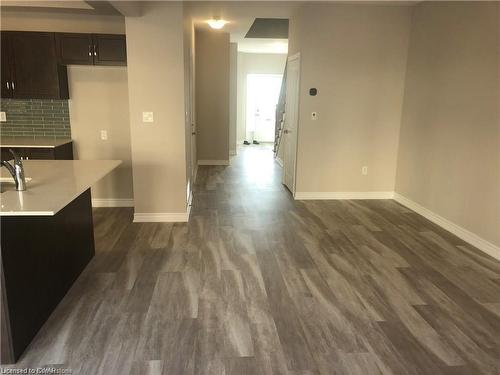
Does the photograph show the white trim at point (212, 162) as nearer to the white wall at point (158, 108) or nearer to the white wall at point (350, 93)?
the white wall at point (350, 93)

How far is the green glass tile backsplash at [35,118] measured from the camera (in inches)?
194

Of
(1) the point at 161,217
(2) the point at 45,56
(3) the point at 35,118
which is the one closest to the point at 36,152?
(3) the point at 35,118

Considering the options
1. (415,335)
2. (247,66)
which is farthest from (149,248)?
(247,66)

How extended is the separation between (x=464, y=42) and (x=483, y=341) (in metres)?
3.37

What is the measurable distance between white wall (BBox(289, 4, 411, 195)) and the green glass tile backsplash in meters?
3.28

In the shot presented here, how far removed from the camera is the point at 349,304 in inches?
116

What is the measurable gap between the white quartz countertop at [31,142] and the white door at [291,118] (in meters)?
3.20

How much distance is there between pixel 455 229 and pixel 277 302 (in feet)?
8.89


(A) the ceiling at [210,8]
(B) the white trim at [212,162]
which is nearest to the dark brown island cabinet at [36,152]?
(A) the ceiling at [210,8]

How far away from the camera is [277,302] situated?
2967mm

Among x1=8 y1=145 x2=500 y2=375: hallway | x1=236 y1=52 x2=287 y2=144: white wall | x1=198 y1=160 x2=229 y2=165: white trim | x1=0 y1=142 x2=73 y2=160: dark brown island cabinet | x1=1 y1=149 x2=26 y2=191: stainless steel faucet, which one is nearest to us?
x1=8 y1=145 x2=500 y2=375: hallway

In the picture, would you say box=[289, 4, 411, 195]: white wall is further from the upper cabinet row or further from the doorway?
the doorway

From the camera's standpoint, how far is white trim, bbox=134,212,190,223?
187 inches

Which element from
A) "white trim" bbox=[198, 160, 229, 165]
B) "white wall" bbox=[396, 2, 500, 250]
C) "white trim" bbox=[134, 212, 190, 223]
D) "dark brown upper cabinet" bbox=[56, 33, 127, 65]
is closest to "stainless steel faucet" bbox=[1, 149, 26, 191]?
"white trim" bbox=[134, 212, 190, 223]
